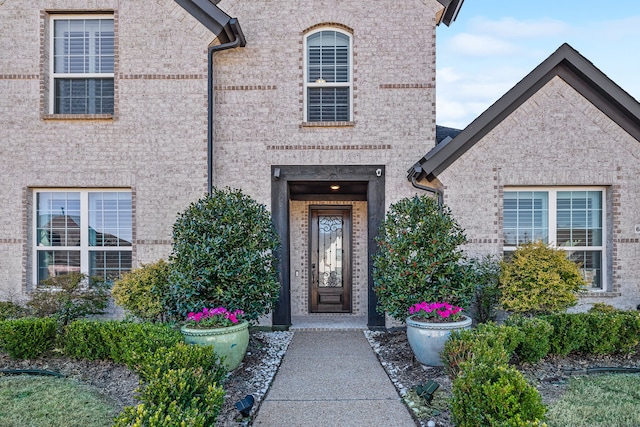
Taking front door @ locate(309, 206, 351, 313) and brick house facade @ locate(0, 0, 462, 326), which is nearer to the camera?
brick house facade @ locate(0, 0, 462, 326)

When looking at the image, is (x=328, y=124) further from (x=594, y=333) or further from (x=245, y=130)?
(x=594, y=333)

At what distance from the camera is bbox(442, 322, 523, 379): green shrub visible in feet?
16.3

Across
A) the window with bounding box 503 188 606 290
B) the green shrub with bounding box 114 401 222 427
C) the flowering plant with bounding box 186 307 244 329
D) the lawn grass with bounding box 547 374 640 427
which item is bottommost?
the lawn grass with bounding box 547 374 640 427

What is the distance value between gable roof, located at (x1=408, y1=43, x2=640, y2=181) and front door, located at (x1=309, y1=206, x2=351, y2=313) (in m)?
2.83

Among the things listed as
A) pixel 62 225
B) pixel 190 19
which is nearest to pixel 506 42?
pixel 190 19

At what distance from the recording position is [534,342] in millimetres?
6137

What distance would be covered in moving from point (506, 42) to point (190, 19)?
1752 cm

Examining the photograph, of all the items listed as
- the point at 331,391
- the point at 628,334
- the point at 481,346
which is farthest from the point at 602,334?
the point at 331,391

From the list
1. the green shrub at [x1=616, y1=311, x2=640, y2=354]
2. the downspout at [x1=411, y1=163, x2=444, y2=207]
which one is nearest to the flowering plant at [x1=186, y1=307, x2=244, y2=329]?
the downspout at [x1=411, y1=163, x2=444, y2=207]

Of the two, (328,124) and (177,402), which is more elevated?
(328,124)

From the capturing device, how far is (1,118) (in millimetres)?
8625

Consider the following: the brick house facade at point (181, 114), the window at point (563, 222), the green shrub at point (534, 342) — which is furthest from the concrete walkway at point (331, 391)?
the window at point (563, 222)

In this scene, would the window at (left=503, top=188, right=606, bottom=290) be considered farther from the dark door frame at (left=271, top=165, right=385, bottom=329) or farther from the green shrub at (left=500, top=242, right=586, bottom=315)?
the dark door frame at (left=271, top=165, right=385, bottom=329)

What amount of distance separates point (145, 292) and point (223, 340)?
206 cm
